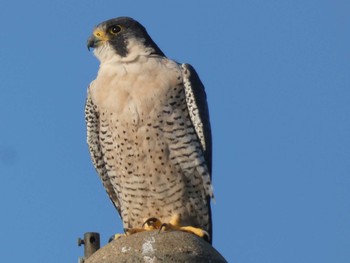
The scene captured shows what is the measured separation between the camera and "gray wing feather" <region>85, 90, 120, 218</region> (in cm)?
957

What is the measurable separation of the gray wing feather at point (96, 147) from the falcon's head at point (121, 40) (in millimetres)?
478

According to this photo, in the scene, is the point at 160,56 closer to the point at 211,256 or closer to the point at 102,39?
the point at 102,39

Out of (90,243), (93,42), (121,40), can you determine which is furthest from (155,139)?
(90,243)

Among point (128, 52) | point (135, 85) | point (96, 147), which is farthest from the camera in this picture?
point (96, 147)

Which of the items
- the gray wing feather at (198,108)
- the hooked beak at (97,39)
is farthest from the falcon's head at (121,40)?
the gray wing feather at (198,108)

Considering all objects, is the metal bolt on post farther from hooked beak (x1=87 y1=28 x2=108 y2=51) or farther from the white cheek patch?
hooked beak (x1=87 y1=28 x2=108 y2=51)

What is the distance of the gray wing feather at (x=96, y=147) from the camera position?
31.4 feet

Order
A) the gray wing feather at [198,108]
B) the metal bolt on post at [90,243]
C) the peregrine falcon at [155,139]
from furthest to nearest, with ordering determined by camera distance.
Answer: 1. the gray wing feather at [198,108]
2. the peregrine falcon at [155,139]
3. the metal bolt on post at [90,243]

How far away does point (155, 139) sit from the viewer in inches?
354

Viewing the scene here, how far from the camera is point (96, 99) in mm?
9352

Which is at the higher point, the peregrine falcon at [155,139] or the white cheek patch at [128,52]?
the white cheek patch at [128,52]

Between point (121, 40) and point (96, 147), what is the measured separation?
1045 mm

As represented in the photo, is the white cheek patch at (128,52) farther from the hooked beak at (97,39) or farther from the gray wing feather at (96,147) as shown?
the gray wing feather at (96,147)

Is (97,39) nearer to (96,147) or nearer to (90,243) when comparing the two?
(96,147)
